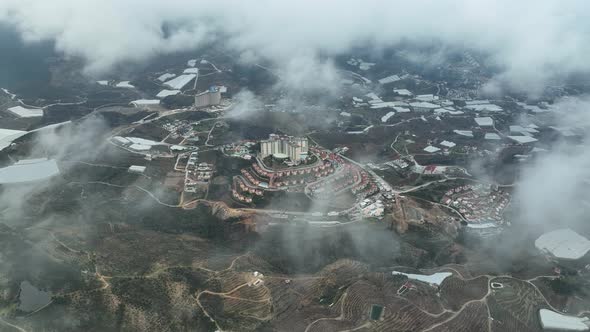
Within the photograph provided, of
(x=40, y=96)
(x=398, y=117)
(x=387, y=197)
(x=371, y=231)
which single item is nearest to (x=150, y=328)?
(x=371, y=231)

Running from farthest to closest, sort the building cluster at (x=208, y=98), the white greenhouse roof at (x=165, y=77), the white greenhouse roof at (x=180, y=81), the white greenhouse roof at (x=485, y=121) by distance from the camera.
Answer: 1. the white greenhouse roof at (x=165, y=77)
2. the white greenhouse roof at (x=180, y=81)
3. the building cluster at (x=208, y=98)
4. the white greenhouse roof at (x=485, y=121)

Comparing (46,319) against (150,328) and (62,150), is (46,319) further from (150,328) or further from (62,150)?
(62,150)

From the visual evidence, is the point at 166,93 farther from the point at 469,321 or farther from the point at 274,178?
the point at 469,321

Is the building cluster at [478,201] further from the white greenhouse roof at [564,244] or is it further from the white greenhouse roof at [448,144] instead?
the white greenhouse roof at [448,144]

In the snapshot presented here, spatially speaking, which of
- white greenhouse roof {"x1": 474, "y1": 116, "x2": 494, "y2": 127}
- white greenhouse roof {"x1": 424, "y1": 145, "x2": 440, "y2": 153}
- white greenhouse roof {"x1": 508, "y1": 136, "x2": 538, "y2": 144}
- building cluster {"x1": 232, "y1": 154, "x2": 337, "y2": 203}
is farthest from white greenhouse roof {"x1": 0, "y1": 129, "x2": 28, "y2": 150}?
white greenhouse roof {"x1": 508, "y1": 136, "x2": 538, "y2": 144}

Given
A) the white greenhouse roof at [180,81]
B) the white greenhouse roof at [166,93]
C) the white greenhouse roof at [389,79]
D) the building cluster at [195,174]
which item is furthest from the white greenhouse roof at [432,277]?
the white greenhouse roof at [389,79]

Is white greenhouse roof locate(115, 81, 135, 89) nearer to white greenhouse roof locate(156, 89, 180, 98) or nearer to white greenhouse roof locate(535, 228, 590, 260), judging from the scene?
white greenhouse roof locate(156, 89, 180, 98)
